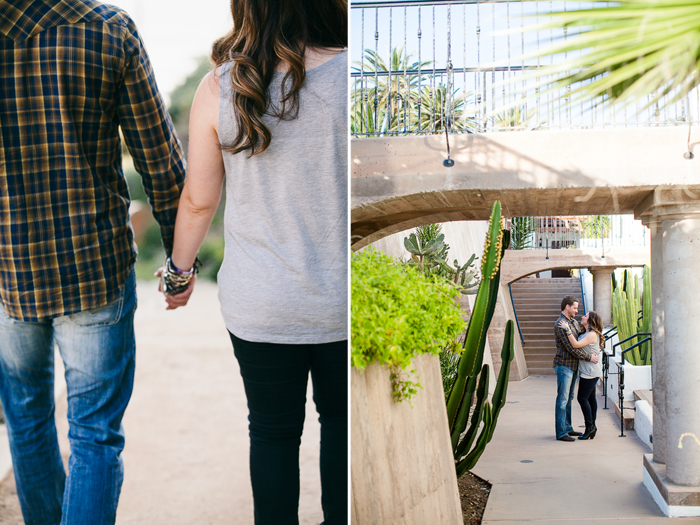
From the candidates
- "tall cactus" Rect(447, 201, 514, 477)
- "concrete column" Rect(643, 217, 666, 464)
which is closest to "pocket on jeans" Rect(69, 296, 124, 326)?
"tall cactus" Rect(447, 201, 514, 477)

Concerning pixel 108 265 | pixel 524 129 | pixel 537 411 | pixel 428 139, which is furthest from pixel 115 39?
pixel 537 411

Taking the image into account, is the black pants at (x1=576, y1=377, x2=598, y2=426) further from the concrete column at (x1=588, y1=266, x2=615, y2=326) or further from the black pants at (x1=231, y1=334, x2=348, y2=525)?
the black pants at (x1=231, y1=334, x2=348, y2=525)

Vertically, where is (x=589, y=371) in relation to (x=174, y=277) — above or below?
below

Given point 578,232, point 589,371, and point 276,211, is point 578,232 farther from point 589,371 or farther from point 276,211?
point 276,211

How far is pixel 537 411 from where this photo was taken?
71.3 inches

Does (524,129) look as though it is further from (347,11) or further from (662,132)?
(347,11)

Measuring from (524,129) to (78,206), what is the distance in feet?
4.37

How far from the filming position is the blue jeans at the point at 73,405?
1.19 m

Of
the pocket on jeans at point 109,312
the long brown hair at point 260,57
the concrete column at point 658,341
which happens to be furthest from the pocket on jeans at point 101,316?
the concrete column at point 658,341

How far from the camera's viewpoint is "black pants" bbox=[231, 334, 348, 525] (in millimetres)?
1293

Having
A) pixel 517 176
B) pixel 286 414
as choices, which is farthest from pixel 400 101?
pixel 286 414

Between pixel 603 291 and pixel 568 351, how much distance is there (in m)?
0.24

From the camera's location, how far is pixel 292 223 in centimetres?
127

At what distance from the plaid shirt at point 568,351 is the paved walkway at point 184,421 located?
1109 mm
